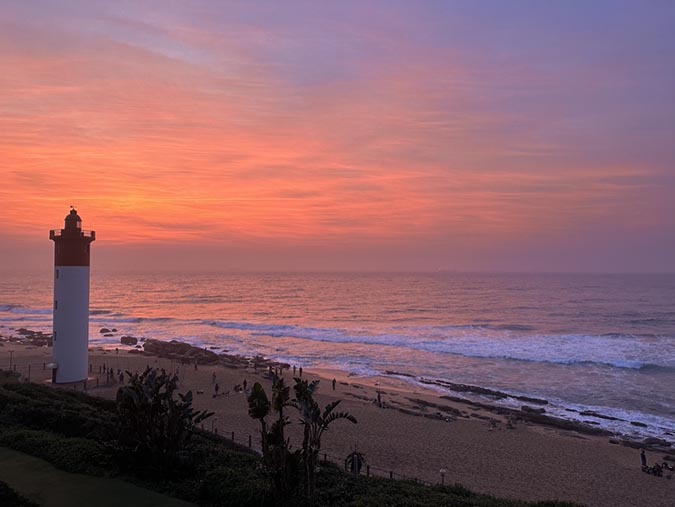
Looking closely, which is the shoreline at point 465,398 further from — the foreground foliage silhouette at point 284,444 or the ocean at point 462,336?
the foreground foliage silhouette at point 284,444

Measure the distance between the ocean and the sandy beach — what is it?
4.29 metres

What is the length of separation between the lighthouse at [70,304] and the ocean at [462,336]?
2109 centimetres

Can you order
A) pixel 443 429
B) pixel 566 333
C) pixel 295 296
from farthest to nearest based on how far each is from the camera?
pixel 295 296 → pixel 566 333 → pixel 443 429

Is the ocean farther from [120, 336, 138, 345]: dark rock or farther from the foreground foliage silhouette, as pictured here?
the foreground foliage silhouette

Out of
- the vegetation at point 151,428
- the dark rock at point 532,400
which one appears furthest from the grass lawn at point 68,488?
the dark rock at point 532,400

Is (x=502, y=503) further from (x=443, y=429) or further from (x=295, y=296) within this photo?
(x=295, y=296)

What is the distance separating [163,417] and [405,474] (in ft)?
37.3

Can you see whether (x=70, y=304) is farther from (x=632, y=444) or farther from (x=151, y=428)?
(x=632, y=444)

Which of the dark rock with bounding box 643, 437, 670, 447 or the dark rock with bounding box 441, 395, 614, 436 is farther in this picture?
the dark rock with bounding box 441, 395, 614, 436

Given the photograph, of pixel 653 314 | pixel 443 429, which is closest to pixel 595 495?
pixel 443 429

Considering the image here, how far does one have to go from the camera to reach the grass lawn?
975 centimetres

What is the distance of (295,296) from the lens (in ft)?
398

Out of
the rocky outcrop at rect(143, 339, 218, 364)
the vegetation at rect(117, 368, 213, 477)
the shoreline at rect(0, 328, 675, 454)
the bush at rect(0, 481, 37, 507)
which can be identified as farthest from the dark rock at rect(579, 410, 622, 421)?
the bush at rect(0, 481, 37, 507)

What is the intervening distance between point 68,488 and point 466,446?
17775mm
